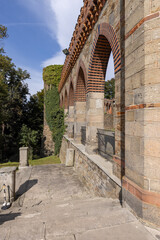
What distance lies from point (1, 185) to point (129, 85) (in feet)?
13.4

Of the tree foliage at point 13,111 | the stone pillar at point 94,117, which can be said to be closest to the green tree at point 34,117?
the tree foliage at point 13,111

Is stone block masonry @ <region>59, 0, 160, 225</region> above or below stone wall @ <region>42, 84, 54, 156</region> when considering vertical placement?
above

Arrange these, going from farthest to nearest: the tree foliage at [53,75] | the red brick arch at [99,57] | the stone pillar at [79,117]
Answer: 1. the tree foliage at [53,75]
2. the stone pillar at [79,117]
3. the red brick arch at [99,57]

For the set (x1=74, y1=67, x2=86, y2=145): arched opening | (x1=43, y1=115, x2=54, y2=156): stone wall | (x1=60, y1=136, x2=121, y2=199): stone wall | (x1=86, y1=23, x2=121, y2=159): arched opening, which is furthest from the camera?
(x1=43, y1=115, x2=54, y2=156): stone wall

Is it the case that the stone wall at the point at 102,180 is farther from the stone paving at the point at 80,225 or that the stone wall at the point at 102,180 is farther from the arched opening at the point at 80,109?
the arched opening at the point at 80,109

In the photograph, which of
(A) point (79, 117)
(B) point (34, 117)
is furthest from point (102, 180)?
(B) point (34, 117)

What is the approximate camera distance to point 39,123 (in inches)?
803

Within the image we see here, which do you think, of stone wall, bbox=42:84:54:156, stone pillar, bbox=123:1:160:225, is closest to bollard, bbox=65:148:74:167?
stone pillar, bbox=123:1:160:225

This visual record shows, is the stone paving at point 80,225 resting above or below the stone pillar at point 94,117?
below

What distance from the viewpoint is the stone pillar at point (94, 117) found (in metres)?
5.20

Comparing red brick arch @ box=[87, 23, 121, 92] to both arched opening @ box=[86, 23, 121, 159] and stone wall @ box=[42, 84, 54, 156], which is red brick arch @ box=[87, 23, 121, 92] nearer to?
arched opening @ box=[86, 23, 121, 159]

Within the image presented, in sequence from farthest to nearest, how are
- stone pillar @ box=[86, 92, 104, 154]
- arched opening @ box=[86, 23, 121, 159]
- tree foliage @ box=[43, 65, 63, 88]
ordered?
1. tree foliage @ box=[43, 65, 63, 88]
2. stone pillar @ box=[86, 92, 104, 154]
3. arched opening @ box=[86, 23, 121, 159]

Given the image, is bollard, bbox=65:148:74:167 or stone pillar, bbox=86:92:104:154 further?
bollard, bbox=65:148:74:167

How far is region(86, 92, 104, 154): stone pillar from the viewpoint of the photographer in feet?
17.0
